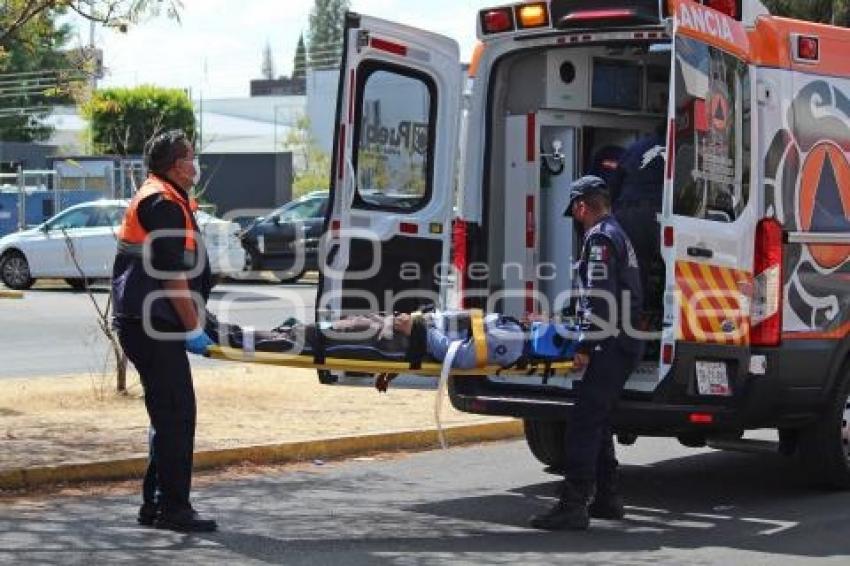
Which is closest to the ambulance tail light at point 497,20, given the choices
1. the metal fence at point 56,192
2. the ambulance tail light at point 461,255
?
the ambulance tail light at point 461,255

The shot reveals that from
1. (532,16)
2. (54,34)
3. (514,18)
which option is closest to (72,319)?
(54,34)

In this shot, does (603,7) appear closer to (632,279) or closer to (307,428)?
(632,279)

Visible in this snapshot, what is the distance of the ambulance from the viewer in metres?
8.11

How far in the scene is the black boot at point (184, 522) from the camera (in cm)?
775

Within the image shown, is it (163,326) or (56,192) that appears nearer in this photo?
(163,326)

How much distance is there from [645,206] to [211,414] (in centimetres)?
424

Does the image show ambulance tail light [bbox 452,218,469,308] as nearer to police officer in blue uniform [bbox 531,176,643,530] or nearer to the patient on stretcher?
the patient on stretcher

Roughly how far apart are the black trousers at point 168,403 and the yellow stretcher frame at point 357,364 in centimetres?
24

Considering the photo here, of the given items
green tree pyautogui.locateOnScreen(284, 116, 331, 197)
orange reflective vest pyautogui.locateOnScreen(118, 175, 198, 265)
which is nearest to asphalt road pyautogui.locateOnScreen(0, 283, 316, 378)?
orange reflective vest pyautogui.locateOnScreen(118, 175, 198, 265)

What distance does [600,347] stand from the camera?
25.7 ft

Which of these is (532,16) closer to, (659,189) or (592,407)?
(659,189)

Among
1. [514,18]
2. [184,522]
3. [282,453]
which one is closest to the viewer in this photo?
[184,522]

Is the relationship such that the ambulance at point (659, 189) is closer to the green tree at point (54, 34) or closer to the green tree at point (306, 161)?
the green tree at point (54, 34)

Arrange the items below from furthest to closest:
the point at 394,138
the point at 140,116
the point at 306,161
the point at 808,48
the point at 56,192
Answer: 1. the point at 140,116
2. the point at 306,161
3. the point at 56,192
4. the point at 394,138
5. the point at 808,48
